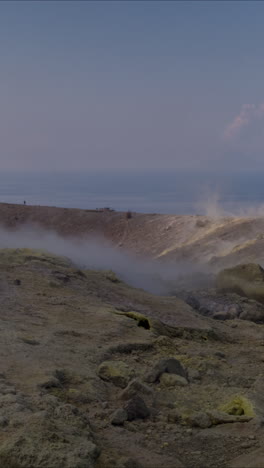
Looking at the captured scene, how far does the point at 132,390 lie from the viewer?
485 centimetres

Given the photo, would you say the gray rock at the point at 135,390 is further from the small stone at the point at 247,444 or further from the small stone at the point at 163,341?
the small stone at the point at 163,341

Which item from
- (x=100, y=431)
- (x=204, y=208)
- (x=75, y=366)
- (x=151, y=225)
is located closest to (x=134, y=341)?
(x=75, y=366)

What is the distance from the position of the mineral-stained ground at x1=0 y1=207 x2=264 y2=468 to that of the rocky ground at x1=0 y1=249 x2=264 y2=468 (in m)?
0.01

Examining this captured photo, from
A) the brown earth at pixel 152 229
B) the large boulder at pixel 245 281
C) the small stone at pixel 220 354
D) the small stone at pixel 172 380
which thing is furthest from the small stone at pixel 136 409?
the brown earth at pixel 152 229

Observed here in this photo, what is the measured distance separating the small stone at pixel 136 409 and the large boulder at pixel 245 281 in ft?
28.3

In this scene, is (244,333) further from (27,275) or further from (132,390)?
(132,390)

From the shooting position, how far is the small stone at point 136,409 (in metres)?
4.38

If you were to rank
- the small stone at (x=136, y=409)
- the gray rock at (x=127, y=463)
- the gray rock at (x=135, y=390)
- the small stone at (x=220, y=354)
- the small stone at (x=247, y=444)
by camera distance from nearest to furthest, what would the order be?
the gray rock at (x=127, y=463) → the small stone at (x=247, y=444) → the small stone at (x=136, y=409) → the gray rock at (x=135, y=390) → the small stone at (x=220, y=354)

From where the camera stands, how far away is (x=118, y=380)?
533 cm

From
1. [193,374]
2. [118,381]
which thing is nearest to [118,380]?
[118,381]

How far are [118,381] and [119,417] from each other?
1071 millimetres

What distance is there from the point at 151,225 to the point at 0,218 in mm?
7034

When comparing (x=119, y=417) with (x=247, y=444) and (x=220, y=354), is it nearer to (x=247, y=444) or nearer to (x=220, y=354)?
(x=247, y=444)

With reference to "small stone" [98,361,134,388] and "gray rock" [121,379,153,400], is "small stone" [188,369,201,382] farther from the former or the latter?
"gray rock" [121,379,153,400]
